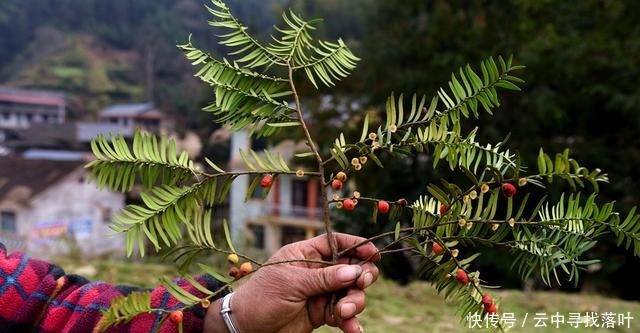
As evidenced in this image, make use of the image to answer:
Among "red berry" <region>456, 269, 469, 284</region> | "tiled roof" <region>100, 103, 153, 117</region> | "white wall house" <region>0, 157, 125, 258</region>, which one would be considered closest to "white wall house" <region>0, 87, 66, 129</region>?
"tiled roof" <region>100, 103, 153, 117</region>

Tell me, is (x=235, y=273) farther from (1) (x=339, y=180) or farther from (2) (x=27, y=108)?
(2) (x=27, y=108)

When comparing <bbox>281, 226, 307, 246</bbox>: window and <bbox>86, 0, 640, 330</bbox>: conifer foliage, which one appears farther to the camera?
<bbox>281, 226, 307, 246</bbox>: window

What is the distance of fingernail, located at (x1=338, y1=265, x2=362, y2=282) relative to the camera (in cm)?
68

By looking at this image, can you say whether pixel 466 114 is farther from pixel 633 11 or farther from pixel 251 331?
pixel 633 11

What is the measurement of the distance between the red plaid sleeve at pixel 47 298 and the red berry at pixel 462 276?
37 centimetres

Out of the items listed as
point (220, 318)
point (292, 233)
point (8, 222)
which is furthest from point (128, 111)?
point (220, 318)

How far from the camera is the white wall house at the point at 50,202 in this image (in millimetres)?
10164

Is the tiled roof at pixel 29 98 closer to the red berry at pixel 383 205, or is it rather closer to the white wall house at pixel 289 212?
the white wall house at pixel 289 212

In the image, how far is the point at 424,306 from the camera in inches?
116

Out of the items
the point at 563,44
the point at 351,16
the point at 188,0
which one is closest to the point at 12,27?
the point at 188,0

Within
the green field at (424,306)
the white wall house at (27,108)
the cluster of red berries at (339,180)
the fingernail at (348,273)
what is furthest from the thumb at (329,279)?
the white wall house at (27,108)

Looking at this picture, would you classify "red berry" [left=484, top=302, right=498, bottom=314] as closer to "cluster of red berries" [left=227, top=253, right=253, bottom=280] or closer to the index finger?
the index finger

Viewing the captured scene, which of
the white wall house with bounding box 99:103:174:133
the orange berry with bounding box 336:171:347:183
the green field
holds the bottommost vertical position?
the green field

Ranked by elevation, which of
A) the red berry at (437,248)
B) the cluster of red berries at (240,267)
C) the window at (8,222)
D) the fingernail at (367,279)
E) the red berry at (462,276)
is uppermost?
the red berry at (437,248)
